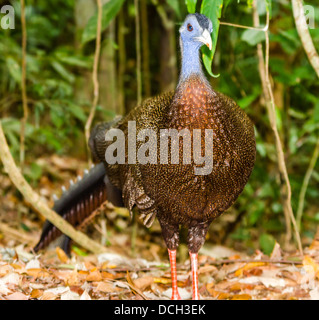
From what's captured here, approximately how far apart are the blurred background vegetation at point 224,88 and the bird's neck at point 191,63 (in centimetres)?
51

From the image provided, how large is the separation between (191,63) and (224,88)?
1676 mm

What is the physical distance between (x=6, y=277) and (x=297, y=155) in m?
4.21

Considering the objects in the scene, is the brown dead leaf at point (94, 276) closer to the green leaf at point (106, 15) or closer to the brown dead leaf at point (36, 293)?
the brown dead leaf at point (36, 293)

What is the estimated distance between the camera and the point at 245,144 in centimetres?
265

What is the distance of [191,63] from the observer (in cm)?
256

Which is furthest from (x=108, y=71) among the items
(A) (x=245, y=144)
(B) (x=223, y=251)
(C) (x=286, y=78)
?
(A) (x=245, y=144)

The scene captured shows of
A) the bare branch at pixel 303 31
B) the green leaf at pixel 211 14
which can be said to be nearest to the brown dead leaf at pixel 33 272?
the green leaf at pixel 211 14

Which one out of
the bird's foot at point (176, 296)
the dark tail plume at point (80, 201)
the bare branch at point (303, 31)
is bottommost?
the bird's foot at point (176, 296)

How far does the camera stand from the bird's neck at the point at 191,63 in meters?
2.55

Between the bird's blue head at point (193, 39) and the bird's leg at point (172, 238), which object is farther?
the bird's leg at point (172, 238)

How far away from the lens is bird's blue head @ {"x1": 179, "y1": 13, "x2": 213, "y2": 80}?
248 centimetres

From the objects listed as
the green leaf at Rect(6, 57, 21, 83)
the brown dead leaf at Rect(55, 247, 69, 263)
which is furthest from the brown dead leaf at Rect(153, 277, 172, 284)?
the green leaf at Rect(6, 57, 21, 83)

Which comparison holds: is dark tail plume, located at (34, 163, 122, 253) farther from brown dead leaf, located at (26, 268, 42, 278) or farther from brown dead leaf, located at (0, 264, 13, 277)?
brown dead leaf, located at (0, 264, 13, 277)
